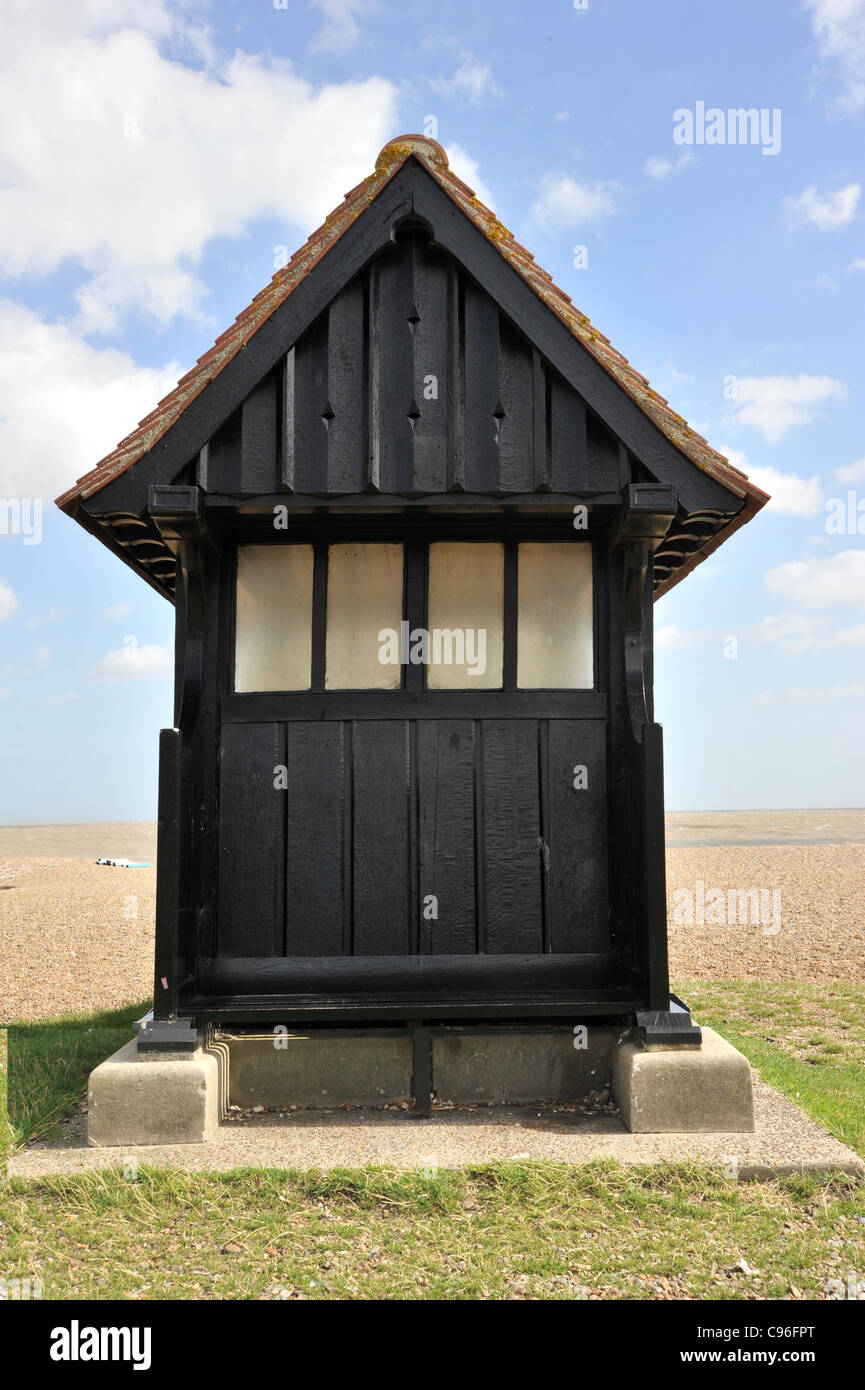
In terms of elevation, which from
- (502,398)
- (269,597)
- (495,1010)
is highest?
(502,398)

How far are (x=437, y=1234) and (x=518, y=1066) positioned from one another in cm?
168

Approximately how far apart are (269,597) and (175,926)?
6.52 ft

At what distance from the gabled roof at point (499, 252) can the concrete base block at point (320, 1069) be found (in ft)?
10.6

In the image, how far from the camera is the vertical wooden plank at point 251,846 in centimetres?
579

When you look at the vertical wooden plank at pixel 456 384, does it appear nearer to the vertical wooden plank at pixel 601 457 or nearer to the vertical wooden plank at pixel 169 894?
the vertical wooden plank at pixel 601 457

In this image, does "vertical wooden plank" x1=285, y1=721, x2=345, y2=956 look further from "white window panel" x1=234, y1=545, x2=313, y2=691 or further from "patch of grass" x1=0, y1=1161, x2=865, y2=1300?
"patch of grass" x1=0, y1=1161, x2=865, y2=1300

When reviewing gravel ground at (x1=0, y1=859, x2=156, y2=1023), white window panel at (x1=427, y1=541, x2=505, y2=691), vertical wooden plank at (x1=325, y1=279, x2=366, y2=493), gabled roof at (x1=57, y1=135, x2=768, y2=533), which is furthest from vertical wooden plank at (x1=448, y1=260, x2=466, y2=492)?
gravel ground at (x1=0, y1=859, x2=156, y2=1023)

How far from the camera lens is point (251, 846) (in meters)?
5.81

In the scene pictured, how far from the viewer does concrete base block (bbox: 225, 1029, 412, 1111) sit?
5.62 meters

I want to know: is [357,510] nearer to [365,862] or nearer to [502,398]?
[502,398]

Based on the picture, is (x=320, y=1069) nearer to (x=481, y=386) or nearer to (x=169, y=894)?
(x=169, y=894)

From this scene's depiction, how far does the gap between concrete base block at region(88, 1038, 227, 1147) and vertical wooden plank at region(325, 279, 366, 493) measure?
3.17 meters
